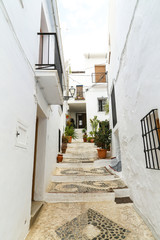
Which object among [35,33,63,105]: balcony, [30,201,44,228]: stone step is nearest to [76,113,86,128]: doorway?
→ [35,33,63,105]: balcony

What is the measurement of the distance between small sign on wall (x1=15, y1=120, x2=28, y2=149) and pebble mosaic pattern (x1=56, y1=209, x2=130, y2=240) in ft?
5.15

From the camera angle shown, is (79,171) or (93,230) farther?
(79,171)

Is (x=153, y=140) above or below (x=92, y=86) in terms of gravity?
below

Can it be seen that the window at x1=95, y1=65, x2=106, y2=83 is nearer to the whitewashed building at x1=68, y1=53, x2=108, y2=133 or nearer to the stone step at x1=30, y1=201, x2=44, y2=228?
the whitewashed building at x1=68, y1=53, x2=108, y2=133

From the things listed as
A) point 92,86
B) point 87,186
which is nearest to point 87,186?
point 87,186

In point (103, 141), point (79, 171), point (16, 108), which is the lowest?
point (79, 171)

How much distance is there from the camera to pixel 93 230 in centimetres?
233

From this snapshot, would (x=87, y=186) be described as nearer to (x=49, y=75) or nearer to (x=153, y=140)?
(x=153, y=140)

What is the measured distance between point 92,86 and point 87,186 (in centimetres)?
949

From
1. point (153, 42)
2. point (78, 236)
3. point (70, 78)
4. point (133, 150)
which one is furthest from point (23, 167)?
point (70, 78)

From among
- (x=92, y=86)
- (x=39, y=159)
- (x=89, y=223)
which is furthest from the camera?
(x=92, y=86)

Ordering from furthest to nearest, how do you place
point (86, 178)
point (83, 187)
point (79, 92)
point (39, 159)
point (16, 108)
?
1. point (79, 92)
2. point (86, 178)
3. point (83, 187)
4. point (39, 159)
5. point (16, 108)

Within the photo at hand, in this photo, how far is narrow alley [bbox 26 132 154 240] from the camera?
2240 mm

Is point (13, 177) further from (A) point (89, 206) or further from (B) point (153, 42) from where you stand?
(B) point (153, 42)
